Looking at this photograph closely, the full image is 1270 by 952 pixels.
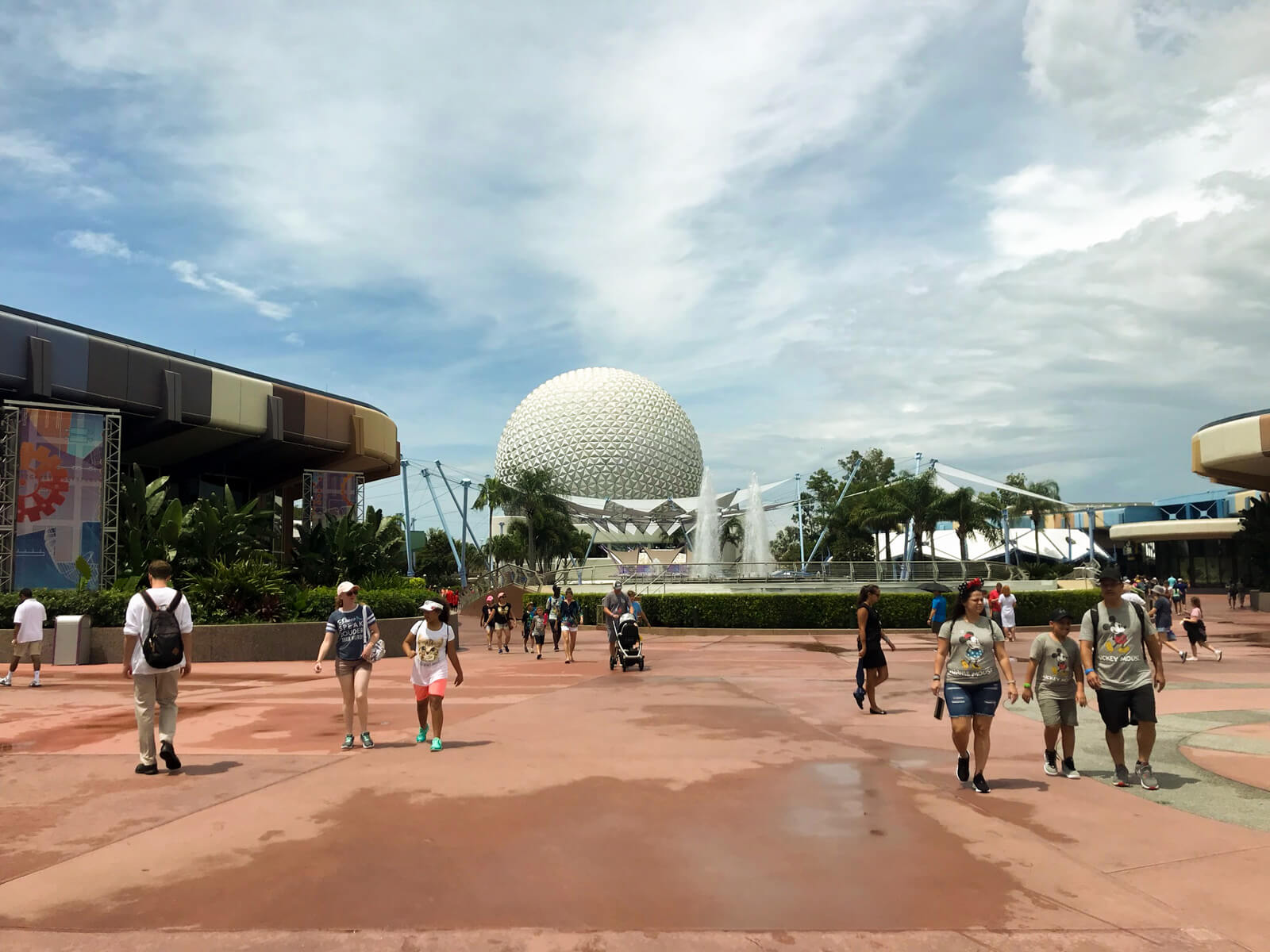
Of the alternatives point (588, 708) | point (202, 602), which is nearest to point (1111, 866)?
point (588, 708)

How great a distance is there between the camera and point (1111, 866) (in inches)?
191

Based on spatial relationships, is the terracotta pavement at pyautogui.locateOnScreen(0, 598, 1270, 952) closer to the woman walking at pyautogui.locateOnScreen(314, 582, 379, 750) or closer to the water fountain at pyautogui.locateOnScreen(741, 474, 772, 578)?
the woman walking at pyautogui.locateOnScreen(314, 582, 379, 750)

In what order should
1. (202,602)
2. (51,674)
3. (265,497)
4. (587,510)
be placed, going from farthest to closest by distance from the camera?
(587,510) < (265,497) < (202,602) < (51,674)

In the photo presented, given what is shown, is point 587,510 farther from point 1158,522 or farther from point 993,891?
point 993,891

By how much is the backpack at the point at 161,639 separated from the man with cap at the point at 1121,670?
7.08 m

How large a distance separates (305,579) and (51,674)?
909 cm

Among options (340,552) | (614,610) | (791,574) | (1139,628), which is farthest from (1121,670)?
(791,574)

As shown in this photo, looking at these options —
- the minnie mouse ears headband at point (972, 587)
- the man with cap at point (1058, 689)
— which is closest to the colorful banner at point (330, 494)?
the minnie mouse ears headband at point (972, 587)

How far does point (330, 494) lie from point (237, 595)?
340 inches

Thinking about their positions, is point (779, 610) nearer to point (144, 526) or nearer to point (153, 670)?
point (144, 526)

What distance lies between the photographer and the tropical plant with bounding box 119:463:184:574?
19.6 metres

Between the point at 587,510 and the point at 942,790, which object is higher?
the point at 587,510

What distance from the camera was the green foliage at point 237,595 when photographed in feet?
61.3

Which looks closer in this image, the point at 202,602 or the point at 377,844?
the point at 377,844
